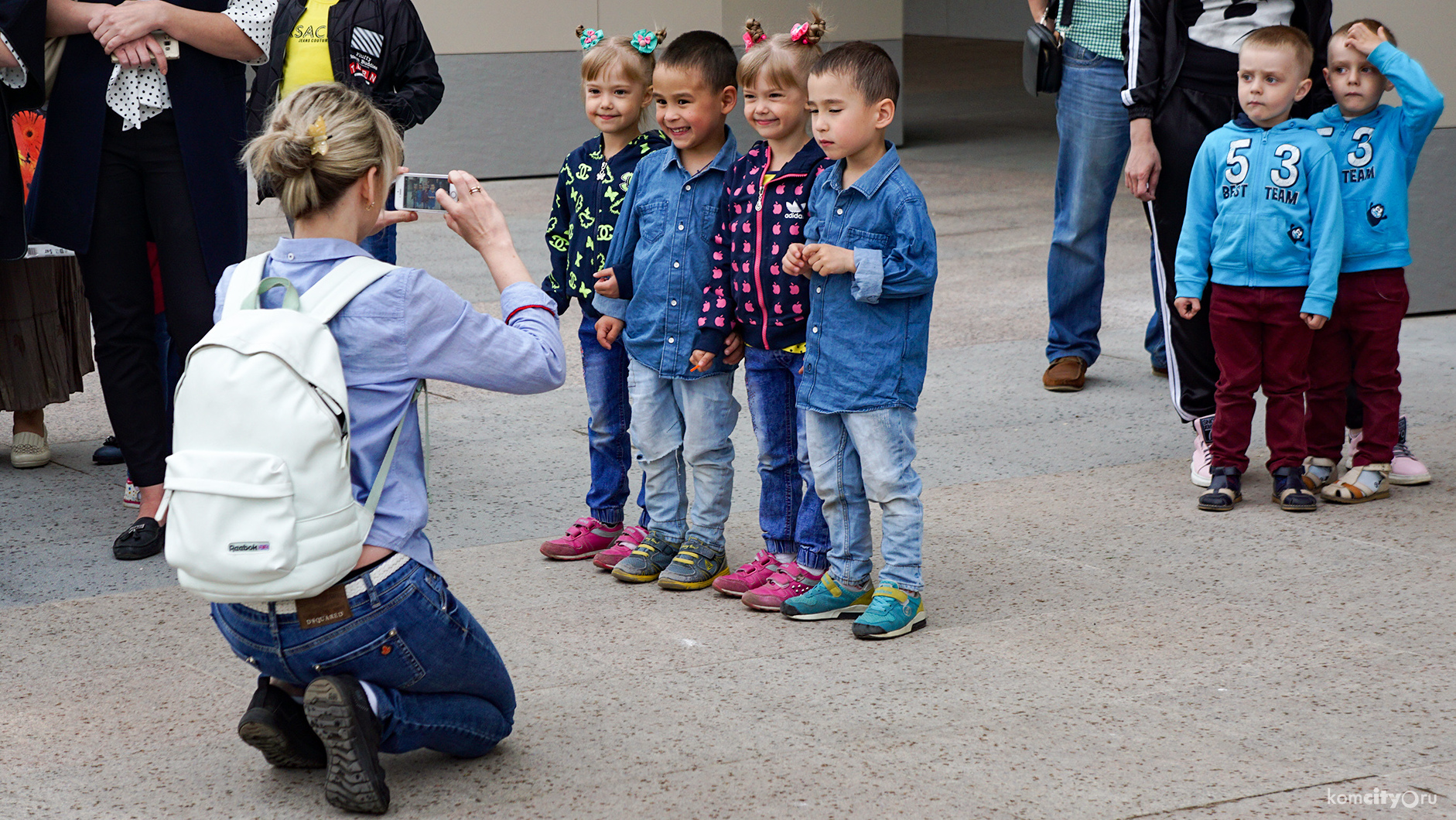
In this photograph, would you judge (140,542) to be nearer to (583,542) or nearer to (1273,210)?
(583,542)

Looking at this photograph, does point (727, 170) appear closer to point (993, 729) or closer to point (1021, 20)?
point (993, 729)

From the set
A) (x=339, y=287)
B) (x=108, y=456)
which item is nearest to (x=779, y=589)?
(x=339, y=287)

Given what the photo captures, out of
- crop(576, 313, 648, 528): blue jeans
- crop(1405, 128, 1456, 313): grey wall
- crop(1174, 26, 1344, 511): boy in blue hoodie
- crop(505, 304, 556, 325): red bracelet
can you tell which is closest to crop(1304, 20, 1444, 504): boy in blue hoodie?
crop(1174, 26, 1344, 511): boy in blue hoodie

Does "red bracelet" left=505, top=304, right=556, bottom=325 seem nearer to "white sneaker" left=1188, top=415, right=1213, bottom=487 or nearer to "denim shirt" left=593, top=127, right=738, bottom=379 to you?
"denim shirt" left=593, top=127, right=738, bottom=379

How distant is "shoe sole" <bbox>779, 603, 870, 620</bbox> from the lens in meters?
4.17

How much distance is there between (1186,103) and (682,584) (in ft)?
8.87

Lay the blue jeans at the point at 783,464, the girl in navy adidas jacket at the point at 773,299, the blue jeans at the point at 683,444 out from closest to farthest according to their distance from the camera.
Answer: the girl in navy adidas jacket at the point at 773,299
the blue jeans at the point at 783,464
the blue jeans at the point at 683,444

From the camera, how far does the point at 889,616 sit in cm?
401

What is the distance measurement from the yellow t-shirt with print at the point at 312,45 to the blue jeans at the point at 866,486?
292 cm

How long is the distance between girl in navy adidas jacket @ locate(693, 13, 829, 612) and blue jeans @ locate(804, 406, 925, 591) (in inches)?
4.4

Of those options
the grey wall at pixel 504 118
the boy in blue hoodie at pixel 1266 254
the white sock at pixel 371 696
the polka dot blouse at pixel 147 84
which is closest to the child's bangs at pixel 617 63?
the polka dot blouse at pixel 147 84

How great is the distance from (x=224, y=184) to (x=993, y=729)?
299cm

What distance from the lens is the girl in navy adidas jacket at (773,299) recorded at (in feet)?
13.7

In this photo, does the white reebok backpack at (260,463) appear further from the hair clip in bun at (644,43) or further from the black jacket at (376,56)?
the black jacket at (376,56)
